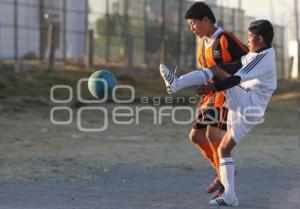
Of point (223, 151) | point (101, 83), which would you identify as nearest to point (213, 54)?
point (223, 151)

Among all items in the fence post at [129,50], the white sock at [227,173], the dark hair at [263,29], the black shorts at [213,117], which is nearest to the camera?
the dark hair at [263,29]

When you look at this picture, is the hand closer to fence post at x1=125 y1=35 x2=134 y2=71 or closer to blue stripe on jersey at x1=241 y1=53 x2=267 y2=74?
blue stripe on jersey at x1=241 y1=53 x2=267 y2=74

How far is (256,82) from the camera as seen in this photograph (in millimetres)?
7602

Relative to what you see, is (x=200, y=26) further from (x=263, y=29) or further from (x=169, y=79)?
(x=169, y=79)

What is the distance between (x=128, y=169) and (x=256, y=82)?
3.71 metres

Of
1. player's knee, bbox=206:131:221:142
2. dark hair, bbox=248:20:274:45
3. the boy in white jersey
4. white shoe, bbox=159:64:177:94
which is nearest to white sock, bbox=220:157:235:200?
the boy in white jersey

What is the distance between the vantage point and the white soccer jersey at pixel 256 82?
743cm

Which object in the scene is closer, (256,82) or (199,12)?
(256,82)

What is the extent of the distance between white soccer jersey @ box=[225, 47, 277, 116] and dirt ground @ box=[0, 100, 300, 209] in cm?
106

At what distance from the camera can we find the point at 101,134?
56.6ft

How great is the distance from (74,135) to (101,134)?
790mm

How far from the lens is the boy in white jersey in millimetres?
7438

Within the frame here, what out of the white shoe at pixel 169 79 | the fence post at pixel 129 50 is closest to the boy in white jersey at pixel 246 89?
the white shoe at pixel 169 79

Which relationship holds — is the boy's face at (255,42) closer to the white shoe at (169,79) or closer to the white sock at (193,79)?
the white sock at (193,79)
